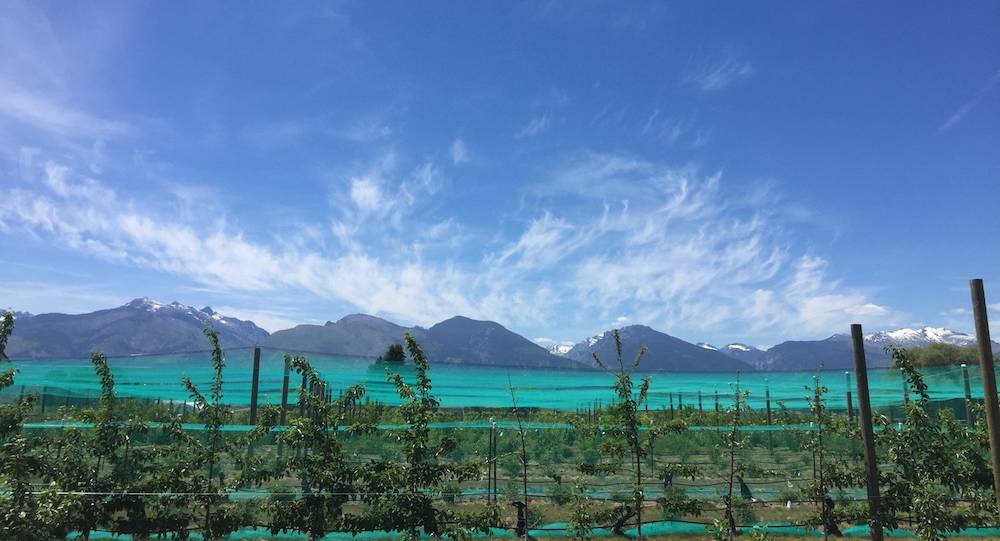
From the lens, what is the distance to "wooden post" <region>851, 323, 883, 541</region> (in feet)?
24.4

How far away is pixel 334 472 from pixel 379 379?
330cm

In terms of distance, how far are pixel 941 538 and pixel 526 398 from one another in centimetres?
728

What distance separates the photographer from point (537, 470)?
46.0ft

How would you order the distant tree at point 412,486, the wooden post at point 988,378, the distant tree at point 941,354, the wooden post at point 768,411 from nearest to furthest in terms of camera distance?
the wooden post at point 988,378, the distant tree at point 412,486, the wooden post at point 768,411, the distant tree at point 941,354

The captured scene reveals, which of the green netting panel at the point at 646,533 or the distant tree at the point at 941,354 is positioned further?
the distant tree at the point at 941,354

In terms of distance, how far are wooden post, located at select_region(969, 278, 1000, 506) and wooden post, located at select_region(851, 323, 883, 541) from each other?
1.17m

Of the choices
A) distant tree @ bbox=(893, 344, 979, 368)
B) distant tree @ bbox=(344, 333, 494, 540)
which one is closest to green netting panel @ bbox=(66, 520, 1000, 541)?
distant tree @ bbox=(344, 333, 494, 540)

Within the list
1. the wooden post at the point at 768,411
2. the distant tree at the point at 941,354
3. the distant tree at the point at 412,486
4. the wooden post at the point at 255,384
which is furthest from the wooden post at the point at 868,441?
the distant tree at the point at 941,354

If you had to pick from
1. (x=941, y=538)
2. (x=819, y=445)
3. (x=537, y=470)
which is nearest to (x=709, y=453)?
(x=537, y=470)

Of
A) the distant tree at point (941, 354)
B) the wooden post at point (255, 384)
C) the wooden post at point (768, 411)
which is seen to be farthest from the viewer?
the distant tree at point (941, 354)

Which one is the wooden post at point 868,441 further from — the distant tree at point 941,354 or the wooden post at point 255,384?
the distant tree at point 941,354

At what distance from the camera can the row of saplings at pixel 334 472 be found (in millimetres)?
8016

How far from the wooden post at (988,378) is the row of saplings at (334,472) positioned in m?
1.46

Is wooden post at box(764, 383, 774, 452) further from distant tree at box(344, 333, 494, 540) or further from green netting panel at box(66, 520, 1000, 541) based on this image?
distant tree at box(344, 333, 494, 540)
